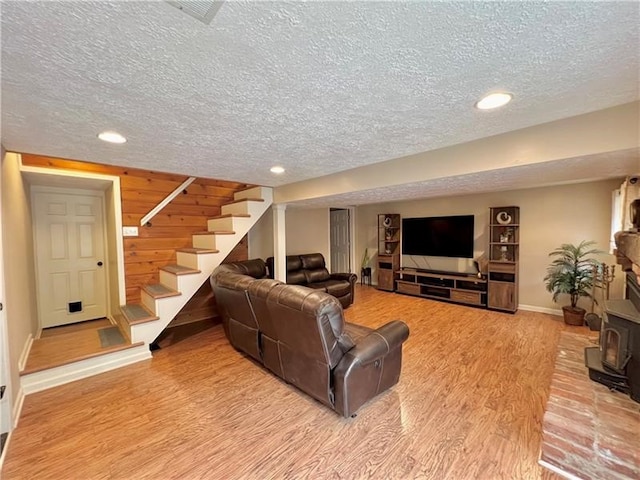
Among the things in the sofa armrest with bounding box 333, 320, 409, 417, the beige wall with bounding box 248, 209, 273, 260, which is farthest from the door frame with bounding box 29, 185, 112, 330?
the sofa armrest with bounding box 333, 320, 409, 417

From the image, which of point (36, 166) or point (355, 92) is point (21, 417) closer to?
point (36, 166)

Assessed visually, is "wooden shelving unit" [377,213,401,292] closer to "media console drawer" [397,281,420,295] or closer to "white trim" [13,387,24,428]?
"media console drawer" [397,281,420,295]

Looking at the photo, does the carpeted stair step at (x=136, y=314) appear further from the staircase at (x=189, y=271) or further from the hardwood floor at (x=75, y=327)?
the hardwood floor at (x=75, y=327)

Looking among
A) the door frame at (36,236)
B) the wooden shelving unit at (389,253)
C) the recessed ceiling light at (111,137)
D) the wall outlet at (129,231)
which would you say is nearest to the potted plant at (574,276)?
the wooden shelving unit at (389,253)

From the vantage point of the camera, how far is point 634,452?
1.41 metres

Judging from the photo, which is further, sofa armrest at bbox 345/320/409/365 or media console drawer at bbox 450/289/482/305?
media console drawer at bbox 450/289/482/305

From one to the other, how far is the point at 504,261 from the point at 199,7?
498cm

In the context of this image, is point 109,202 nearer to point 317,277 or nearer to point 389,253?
point 317,277

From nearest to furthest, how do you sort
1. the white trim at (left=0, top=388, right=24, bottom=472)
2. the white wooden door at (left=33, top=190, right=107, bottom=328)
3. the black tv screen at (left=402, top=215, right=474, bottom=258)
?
1. the white trim at (left=0, top=388, right=24, bottom=472)
2. the white wooden door at (left=33, top=190, right=107, bottom=328)
3. the black tv screen at (left=402, top=215, right=474, bottom=258)

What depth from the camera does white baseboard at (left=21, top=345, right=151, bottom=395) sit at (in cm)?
236

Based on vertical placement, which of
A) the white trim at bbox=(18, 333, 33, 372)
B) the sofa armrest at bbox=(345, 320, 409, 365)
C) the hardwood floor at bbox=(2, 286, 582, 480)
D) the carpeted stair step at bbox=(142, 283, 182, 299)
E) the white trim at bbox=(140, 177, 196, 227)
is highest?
the white trim at bbox=(140, 177, 196, 227)

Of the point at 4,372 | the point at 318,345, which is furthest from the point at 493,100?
the point at 4,372

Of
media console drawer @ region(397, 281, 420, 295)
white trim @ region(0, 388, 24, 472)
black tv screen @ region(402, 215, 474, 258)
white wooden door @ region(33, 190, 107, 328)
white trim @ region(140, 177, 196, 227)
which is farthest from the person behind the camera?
media console drawer @ region(397, 281, 420, 295)

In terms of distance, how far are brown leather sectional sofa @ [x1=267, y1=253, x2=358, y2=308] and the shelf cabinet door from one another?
225 cm
